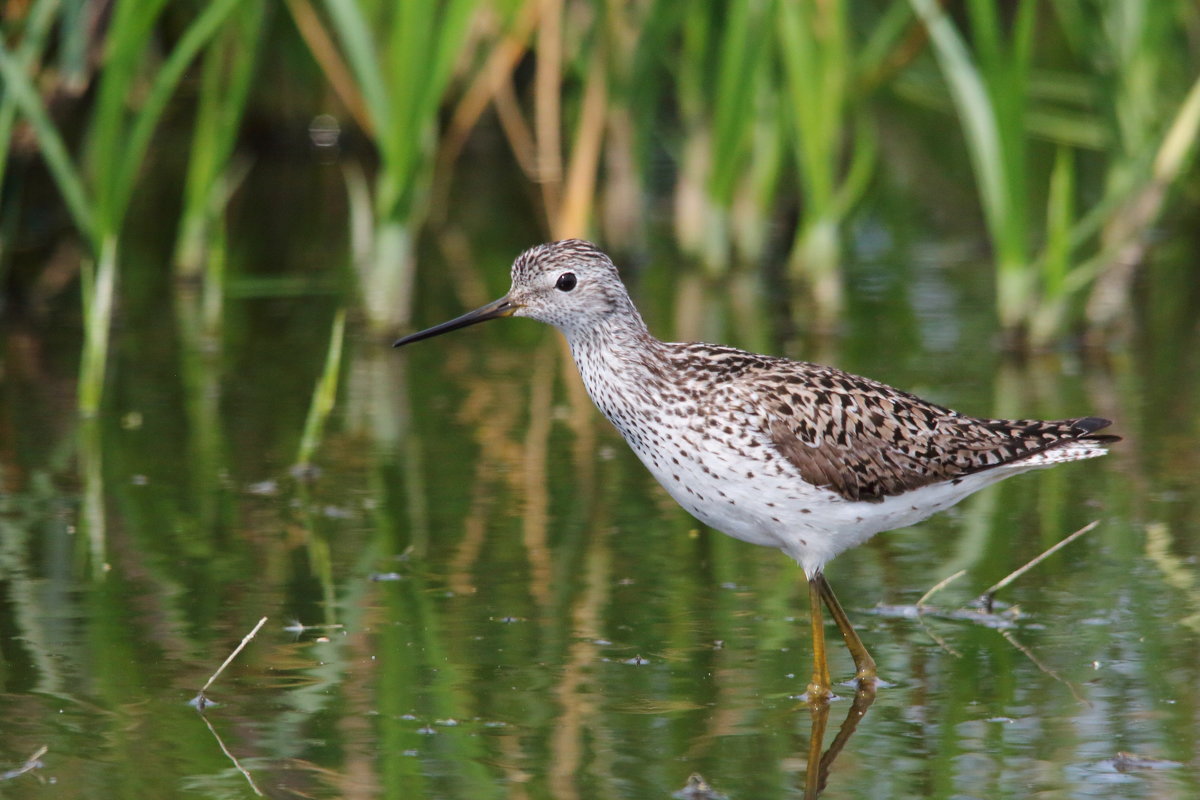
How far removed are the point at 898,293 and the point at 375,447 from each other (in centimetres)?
457

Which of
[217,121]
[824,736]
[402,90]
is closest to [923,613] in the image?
[824,736]

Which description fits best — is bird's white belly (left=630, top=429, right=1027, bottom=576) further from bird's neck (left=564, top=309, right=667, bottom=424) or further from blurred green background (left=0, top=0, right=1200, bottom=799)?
blurred green background (left=0, top=0, right=1200, bottom=799)

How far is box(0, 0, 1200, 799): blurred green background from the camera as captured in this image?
562 centimetres

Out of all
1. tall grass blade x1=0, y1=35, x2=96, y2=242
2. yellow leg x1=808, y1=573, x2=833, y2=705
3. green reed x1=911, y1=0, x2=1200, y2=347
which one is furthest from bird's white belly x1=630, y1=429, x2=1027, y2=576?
tall grass blade x1=0, y1=35, x2=96, y2=242

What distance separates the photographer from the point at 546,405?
9.80 m

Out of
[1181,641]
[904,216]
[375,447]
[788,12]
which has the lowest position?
[1181,641]

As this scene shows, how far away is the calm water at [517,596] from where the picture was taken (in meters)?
5.38

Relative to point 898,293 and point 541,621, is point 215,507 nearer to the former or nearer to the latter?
point 541,621

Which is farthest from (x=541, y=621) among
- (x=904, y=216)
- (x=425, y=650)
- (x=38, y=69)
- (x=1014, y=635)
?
(x=904, y=216)

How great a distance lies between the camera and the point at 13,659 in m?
6.13

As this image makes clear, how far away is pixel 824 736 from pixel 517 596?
1.61 metres

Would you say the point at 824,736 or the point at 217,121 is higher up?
the point at 217,121

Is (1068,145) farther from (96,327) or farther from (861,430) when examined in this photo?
(96,327)

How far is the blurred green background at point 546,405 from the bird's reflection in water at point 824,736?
0.03 metres
